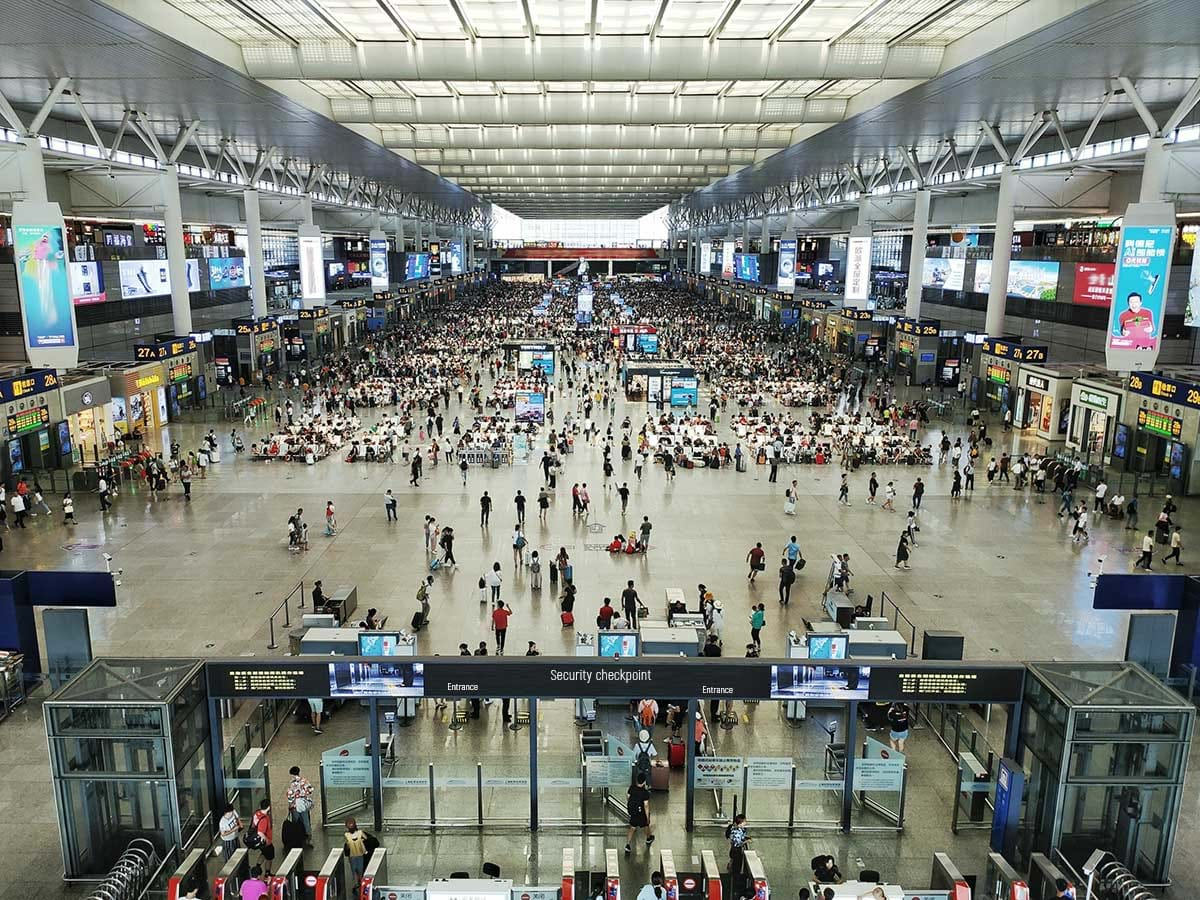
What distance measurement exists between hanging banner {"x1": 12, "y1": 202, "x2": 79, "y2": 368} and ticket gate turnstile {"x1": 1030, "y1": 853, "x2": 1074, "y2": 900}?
78.8ft

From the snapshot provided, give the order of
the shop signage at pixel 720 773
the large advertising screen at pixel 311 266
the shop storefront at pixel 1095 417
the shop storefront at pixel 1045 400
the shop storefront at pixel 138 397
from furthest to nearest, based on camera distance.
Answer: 1. the large advertising screen at pixel 311 266
2. the shop storefront at pixel 1045 400
3. the shop storefront at pixel 138 397
4. the shop storefront at pixel 1095 417
5. the shop signage at pixel 720 773

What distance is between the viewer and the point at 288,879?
922 centimetres

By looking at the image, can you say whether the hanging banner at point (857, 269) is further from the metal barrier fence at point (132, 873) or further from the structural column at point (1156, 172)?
the metal barrier fence at point (132, 873)

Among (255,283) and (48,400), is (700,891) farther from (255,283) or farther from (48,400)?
(255,283)

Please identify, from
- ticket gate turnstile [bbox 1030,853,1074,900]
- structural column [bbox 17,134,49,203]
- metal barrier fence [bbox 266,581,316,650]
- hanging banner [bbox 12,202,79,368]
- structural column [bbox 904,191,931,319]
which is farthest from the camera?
structural column [bbox 904,191,931,319]

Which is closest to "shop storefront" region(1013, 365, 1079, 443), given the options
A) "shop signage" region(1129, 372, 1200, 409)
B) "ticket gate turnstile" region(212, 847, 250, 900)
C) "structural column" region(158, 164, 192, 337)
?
"shop signage" region(1129, 372, 1200, 409)

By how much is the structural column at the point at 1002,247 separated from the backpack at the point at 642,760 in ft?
107

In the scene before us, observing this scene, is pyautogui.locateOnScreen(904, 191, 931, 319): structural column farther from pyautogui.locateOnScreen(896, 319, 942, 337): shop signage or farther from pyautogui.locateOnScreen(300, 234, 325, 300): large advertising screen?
pyautogui.locateOnScreen(300, 234, 325, 300): large advertising screen

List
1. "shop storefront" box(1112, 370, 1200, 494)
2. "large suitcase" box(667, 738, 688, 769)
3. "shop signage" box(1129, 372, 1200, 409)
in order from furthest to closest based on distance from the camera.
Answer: "shop storefront" box(1112, 370, 1200, 494) < "shop signage" box(1129, 372, 1200, 409) < "large suitcase" box(667, 738, 688, 769)

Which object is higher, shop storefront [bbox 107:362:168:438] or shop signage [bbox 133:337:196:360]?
shop signage [bbox 133:337:196:360]

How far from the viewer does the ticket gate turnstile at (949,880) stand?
8.84 meters

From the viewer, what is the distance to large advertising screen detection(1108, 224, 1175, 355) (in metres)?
22.5

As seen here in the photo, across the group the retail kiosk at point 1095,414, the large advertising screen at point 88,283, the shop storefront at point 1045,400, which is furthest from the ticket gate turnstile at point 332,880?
the large advertising screen at point 88,283

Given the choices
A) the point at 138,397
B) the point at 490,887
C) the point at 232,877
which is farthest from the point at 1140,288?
the point at 138,397
